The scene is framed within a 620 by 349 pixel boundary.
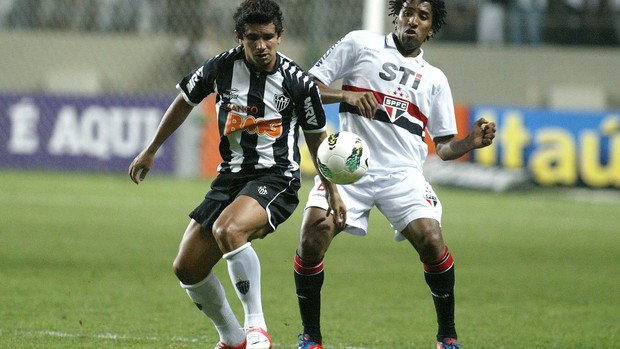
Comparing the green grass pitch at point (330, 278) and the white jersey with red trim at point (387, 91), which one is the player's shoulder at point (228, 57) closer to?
the white jersey with red trim at point (387, 91)

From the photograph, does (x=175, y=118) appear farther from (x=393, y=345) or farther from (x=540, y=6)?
(x=540, y=6)

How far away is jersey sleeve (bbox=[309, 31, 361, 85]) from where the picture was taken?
6652 mm

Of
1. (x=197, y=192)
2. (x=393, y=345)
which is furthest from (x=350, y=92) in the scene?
(x=197, y=192)

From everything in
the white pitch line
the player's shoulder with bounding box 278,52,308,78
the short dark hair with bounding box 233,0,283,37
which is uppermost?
the short dark hair with bounding box 233,0,283,37

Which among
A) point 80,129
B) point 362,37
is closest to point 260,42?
point 362,37

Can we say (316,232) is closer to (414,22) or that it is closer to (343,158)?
(343,158)

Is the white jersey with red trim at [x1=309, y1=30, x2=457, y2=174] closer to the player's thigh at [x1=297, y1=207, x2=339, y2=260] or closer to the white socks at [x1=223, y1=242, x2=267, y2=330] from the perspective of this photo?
the player's thigh at [x1=297, y1=207, x2=339, y2=260]

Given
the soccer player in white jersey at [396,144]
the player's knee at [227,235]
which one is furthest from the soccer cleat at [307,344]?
the player's knee at [227,235]

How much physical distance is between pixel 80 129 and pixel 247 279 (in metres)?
14.1

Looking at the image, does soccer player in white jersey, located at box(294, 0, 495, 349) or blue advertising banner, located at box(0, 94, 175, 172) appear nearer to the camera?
soccer player in white jersey, located at box(294, 0, 495, 349)

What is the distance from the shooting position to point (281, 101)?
6.12 m

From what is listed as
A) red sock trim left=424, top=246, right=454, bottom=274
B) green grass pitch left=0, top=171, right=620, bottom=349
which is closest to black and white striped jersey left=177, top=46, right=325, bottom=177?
red sock trim left=424, top=246, right=454, bottom=274

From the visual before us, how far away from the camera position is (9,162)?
778 inches

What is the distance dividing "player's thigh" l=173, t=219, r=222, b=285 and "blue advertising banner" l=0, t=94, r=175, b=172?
13.3 metres
